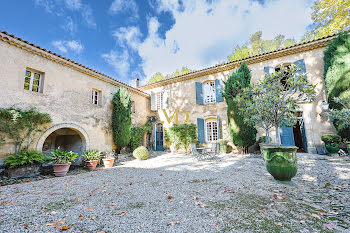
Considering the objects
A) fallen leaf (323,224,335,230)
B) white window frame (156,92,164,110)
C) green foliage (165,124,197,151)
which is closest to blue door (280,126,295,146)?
green foliage (165,124,197,151)

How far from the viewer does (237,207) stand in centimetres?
252

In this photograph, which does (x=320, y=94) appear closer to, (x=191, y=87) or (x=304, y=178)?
(x=304, y=178)

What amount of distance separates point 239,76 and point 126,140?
8.19 m

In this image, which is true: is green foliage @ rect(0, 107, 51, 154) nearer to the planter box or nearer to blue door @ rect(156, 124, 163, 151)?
the planter box

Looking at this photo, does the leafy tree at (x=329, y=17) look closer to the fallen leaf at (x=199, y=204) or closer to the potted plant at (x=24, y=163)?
the fallen leaf at (x=199, y=204)

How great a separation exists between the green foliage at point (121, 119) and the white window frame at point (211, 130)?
572cm

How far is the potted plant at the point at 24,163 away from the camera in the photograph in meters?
5.07

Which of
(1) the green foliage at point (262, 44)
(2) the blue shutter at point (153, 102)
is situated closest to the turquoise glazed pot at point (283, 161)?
(2) the blue shutter at point (153, 102)

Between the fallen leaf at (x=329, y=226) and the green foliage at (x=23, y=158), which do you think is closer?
the fallen leaf at (x=329, y=226)

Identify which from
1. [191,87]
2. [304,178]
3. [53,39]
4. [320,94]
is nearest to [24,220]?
[304,178]

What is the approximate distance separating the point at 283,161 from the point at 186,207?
2.74m

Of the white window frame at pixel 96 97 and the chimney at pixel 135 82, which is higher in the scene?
the chimney at pixel 135 82

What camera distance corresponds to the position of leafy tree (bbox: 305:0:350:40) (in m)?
9.62

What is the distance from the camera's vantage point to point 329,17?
10625mm
